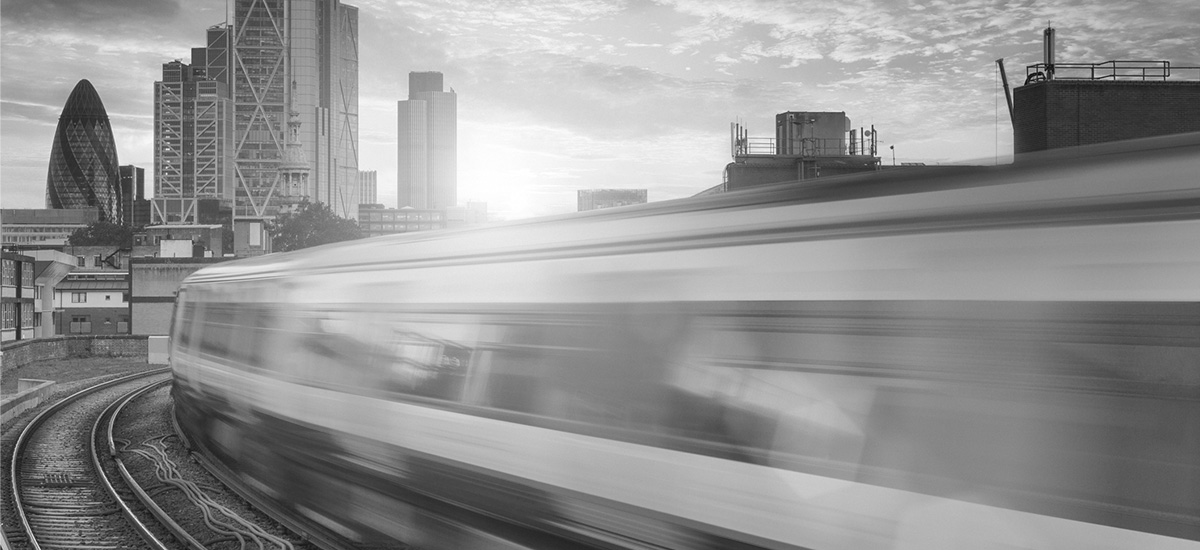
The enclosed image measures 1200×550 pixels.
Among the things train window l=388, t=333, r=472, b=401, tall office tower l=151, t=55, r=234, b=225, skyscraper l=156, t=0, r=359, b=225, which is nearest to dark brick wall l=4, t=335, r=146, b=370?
train window l=388, t=333, r=472, b=401

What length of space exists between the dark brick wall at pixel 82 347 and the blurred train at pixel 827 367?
113ft

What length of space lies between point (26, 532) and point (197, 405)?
2.84m

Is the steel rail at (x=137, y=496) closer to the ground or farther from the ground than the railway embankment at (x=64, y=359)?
farther from the ground

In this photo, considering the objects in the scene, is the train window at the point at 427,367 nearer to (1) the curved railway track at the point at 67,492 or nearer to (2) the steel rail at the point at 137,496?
(2) the steel rail at the point at 137,496

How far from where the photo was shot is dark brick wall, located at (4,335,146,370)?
117 ft

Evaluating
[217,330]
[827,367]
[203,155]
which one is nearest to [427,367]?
[827,367]

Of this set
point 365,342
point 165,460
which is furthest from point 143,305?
point 365,342

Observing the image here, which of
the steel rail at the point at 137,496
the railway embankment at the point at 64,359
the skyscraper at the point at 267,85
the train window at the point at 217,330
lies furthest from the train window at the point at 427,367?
the skyscraper at the point at 267,85

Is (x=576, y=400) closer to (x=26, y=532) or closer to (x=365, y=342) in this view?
(x=365, y=342)

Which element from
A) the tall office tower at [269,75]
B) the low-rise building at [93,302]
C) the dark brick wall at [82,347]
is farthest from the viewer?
the tall office tower at [269,75]

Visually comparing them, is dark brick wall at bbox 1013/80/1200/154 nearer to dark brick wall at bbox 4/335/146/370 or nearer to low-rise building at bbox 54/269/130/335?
dark brick wall at bbox 4/335/146/370

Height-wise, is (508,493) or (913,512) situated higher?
(913,512)

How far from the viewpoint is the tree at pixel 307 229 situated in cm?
9150

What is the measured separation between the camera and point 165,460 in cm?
1331
